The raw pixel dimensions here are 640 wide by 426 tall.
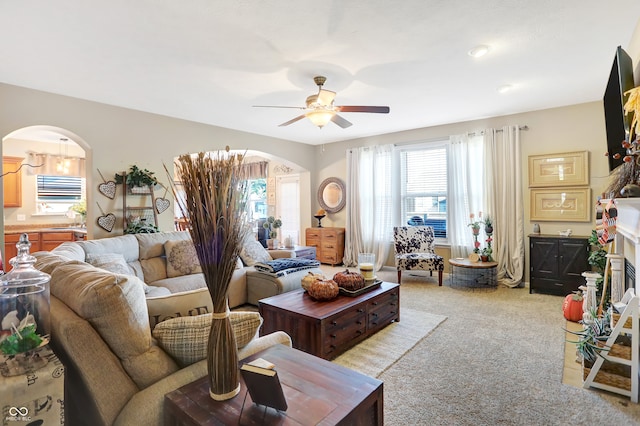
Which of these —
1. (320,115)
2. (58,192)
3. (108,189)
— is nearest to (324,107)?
(320,115)

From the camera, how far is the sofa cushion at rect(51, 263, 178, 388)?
3.87ft

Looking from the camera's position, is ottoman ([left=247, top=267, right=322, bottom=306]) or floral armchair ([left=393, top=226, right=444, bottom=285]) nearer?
ottoman ([left=247, top=267, right=322, bottom=306])

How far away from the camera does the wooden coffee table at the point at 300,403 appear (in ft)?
3.33

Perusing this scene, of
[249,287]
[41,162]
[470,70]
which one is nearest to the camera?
→ [470,70]

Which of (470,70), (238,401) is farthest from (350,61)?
(238,401)

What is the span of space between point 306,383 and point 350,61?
2.72 metres

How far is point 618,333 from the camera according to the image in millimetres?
2102

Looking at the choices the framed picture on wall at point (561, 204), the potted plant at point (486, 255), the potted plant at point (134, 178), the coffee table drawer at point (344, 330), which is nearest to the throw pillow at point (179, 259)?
the potted plant at point (134, 178)

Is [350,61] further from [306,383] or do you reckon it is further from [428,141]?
[428,141]

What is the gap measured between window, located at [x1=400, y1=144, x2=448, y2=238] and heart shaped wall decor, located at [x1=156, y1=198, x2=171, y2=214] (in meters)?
4.08

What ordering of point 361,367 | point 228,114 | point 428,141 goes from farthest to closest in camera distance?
point 428,141, point 228,114, point 361,367

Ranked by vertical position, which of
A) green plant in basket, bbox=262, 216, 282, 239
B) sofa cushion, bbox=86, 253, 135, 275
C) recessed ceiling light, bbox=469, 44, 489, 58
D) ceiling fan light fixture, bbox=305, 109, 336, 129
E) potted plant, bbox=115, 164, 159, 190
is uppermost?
recessed ceiling light, bbox=469, 44, 489, 58

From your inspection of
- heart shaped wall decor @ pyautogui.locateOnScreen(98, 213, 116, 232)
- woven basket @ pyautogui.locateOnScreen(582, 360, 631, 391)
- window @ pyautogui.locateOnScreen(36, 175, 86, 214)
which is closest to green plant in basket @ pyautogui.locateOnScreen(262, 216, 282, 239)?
heart shaped wall decor @ pyautogui.locateOnScreen(98, 213, 116, 232)

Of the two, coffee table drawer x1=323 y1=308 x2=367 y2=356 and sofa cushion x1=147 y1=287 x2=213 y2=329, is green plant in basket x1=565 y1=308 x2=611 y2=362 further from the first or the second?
sofa cushion x1=147 y1=287 x2=213 y2=329
